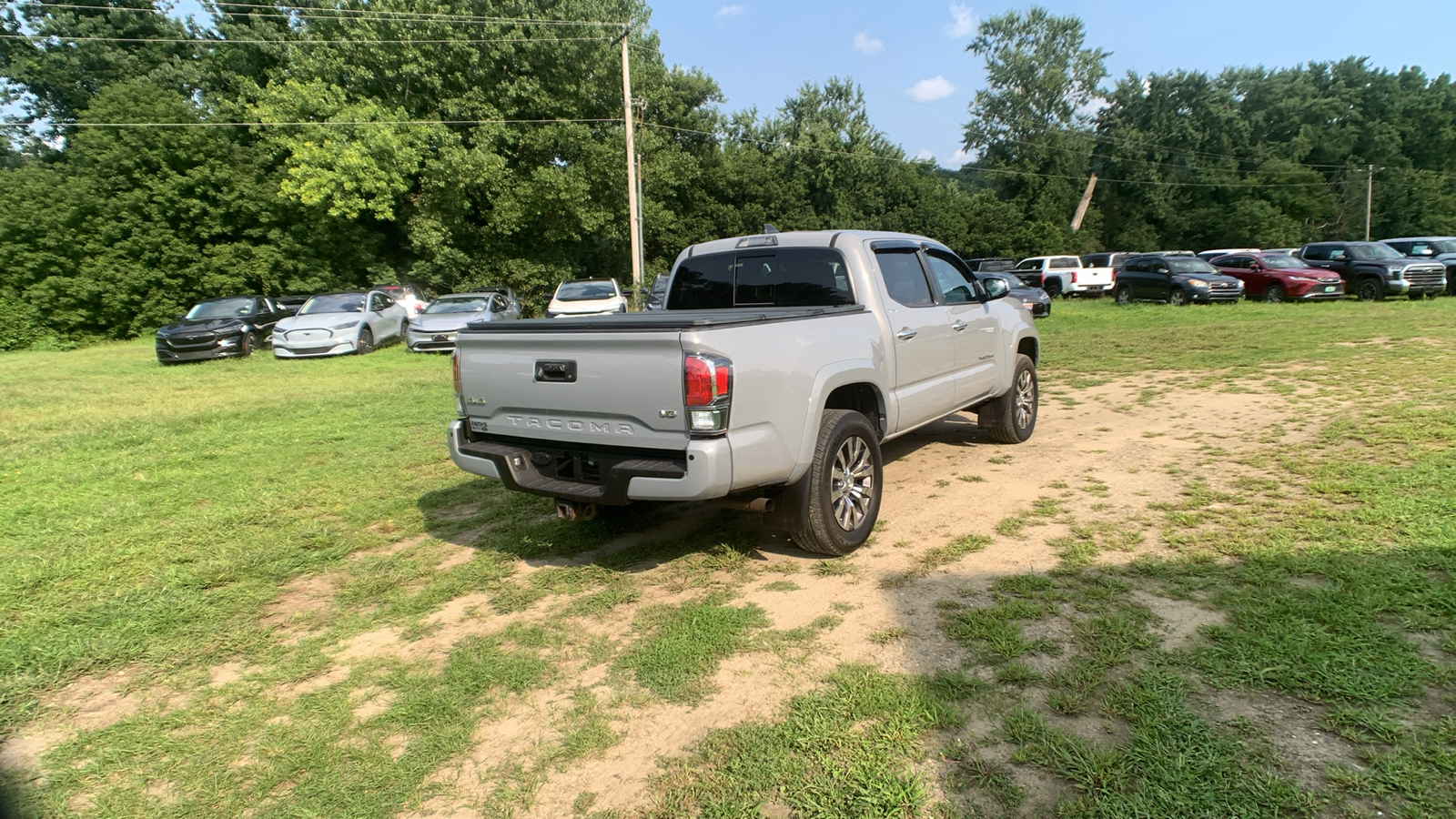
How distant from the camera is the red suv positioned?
2139 cm

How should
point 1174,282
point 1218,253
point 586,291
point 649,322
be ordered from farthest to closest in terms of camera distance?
1. point 1218,253
2. point 1174,282
3. point 586,291
4. point 649,322

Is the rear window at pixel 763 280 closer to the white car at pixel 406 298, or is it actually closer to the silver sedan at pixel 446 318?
the silver sedan at pixel 446 318

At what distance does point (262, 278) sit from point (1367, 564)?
1251 inches

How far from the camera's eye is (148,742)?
3.00 meters

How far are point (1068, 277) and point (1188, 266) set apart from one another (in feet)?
26.1

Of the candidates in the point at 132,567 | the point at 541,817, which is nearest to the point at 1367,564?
the point at 541,817

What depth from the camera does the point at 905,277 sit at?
5.74 metres

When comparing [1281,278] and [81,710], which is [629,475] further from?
[1281,278]

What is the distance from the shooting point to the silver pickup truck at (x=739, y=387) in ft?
12.6

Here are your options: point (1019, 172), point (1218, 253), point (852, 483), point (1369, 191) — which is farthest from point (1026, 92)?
point (852, 483)

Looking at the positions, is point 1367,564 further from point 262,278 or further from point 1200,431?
point 262,278

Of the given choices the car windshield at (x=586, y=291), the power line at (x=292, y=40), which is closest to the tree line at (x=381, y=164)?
the power line at (x=292, y=40)

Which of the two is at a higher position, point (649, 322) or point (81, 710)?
point (649, 322)

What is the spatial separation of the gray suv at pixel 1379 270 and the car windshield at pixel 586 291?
20.4 metres
